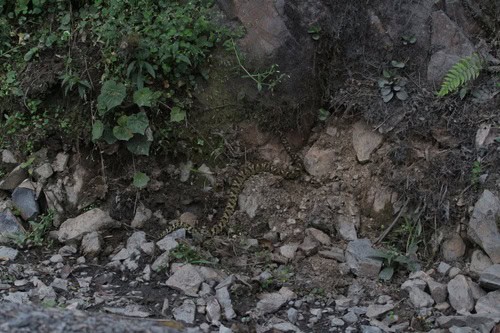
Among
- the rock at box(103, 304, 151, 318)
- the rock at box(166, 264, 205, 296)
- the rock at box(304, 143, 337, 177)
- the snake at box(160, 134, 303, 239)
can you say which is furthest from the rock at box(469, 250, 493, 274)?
the rock at box(103, 304, 151, 318)

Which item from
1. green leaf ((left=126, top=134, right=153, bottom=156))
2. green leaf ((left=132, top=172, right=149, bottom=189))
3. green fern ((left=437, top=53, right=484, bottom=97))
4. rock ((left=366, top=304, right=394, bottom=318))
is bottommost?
rock ((left=366, top=304, right=394, bottom=318))

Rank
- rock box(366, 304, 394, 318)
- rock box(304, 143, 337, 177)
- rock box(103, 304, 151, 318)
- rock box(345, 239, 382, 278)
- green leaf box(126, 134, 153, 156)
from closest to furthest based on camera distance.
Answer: rock box(103, 304, 151, 318), rock box(366, 304, 394, 318), rock box(345, 239, 382, 278), green leaf box(126, 134, 153, 156), rock box(304, 143, 337, 177)

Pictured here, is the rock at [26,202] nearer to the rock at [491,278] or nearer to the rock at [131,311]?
the rock at [131,311]

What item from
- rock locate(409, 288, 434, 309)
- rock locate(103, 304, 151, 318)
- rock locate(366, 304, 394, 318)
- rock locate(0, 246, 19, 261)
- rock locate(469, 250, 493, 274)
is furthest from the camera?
rock locate(0, 246, 19, 261)

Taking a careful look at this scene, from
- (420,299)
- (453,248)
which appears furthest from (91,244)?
(453,248)

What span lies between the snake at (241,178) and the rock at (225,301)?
1294 mm

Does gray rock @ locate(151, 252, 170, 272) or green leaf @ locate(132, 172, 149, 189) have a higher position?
green leaf @ locate(132, 172, 149, 189)

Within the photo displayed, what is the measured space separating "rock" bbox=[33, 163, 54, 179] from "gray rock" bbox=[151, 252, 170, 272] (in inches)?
73.6

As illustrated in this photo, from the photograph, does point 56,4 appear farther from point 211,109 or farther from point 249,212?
point 249,212

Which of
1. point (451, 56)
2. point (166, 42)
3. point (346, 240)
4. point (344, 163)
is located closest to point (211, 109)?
point (166, 42)

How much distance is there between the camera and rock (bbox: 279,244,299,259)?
7.61 metres

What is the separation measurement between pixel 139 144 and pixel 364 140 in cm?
253

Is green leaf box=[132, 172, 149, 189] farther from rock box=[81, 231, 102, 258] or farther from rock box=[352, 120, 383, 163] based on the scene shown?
rock box=[352, 120, 383, 163]

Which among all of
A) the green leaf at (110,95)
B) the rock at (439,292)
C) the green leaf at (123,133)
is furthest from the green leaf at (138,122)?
the rock at (439,292)
